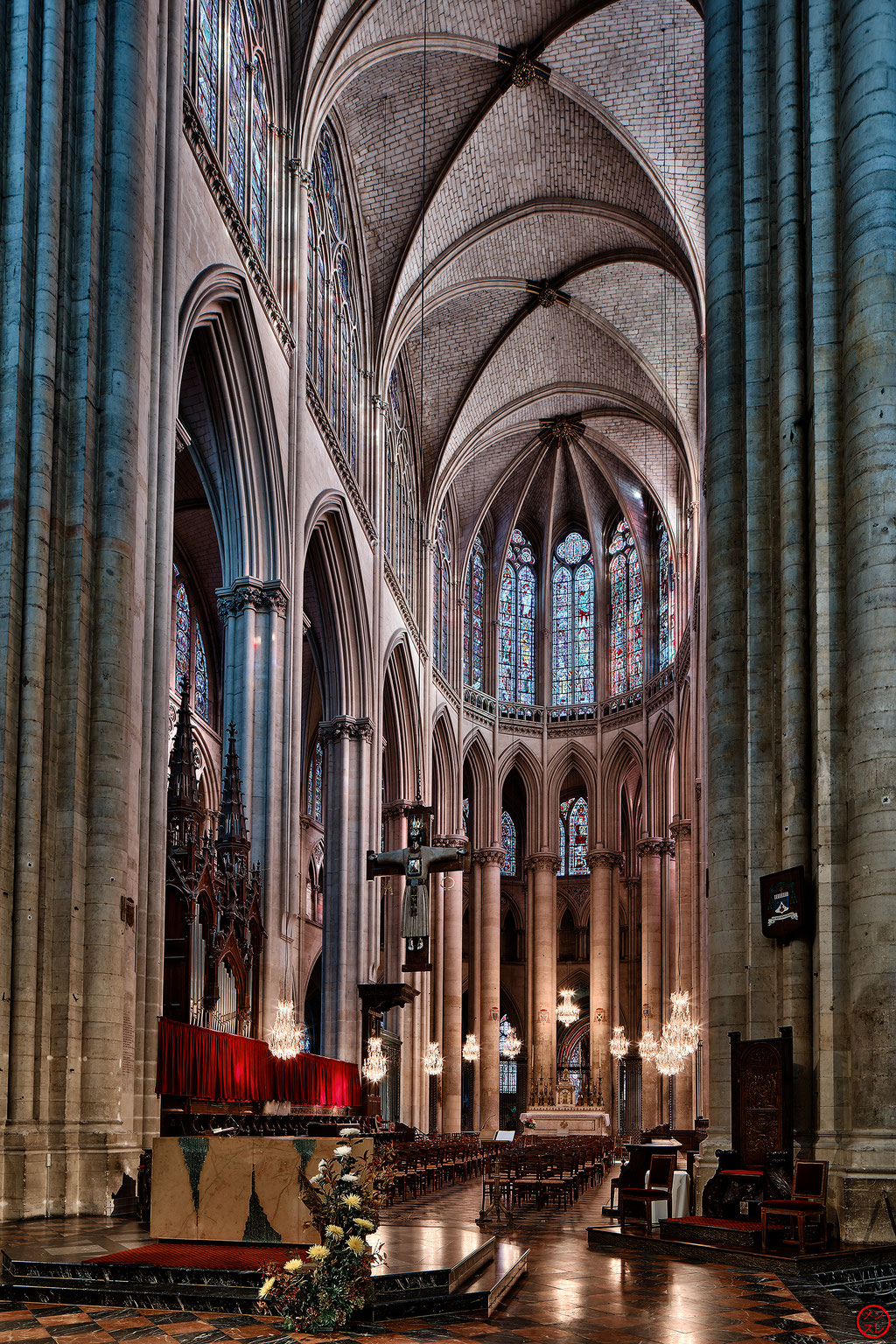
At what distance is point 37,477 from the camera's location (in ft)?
44.5

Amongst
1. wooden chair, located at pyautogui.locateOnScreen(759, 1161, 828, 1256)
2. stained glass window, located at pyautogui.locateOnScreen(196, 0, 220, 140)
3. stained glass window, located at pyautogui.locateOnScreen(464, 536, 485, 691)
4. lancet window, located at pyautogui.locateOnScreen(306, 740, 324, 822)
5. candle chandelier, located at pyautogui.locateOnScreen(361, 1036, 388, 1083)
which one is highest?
stained glass window, located at pyautogui.locateOnScreen(196, 0, 220, 140)

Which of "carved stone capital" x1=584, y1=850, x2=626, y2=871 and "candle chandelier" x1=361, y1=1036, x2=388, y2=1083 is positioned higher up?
"carved stone capital" x1=584, y1=850, x2=626, y2=871

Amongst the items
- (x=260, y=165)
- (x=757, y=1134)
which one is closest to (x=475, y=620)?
(x=260, y=165)

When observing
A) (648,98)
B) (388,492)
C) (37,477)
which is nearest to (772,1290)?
(37,477)

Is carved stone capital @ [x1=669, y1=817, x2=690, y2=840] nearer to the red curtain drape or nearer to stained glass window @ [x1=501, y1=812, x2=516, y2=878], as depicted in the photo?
stained glass window @ [x1=501, y1=812, x2=516, y2=878]

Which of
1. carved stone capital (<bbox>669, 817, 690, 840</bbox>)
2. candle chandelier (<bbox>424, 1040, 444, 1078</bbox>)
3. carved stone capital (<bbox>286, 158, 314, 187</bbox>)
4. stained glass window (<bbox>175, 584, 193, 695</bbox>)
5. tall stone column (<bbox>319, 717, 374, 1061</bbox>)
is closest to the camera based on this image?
carved stone capital (<bbox>286, 158, 314, 187</bbox>)

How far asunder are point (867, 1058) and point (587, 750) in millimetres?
34189

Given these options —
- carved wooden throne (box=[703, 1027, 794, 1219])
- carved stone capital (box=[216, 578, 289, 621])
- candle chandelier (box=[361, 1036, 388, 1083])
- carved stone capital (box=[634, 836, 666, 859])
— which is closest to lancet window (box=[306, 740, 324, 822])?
carved stone capital (box=[634, 836, 666, 859])

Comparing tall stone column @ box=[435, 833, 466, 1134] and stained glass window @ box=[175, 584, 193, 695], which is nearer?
stained glass window @ box=[175, 584, 193, 695]

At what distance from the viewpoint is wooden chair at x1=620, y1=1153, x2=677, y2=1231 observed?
12898mm

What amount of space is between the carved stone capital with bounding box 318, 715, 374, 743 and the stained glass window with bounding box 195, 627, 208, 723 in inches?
163

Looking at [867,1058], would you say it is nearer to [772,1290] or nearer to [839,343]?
[772,1290]

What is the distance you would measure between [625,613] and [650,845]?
314 inches

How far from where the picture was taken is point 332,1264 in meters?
7.05
